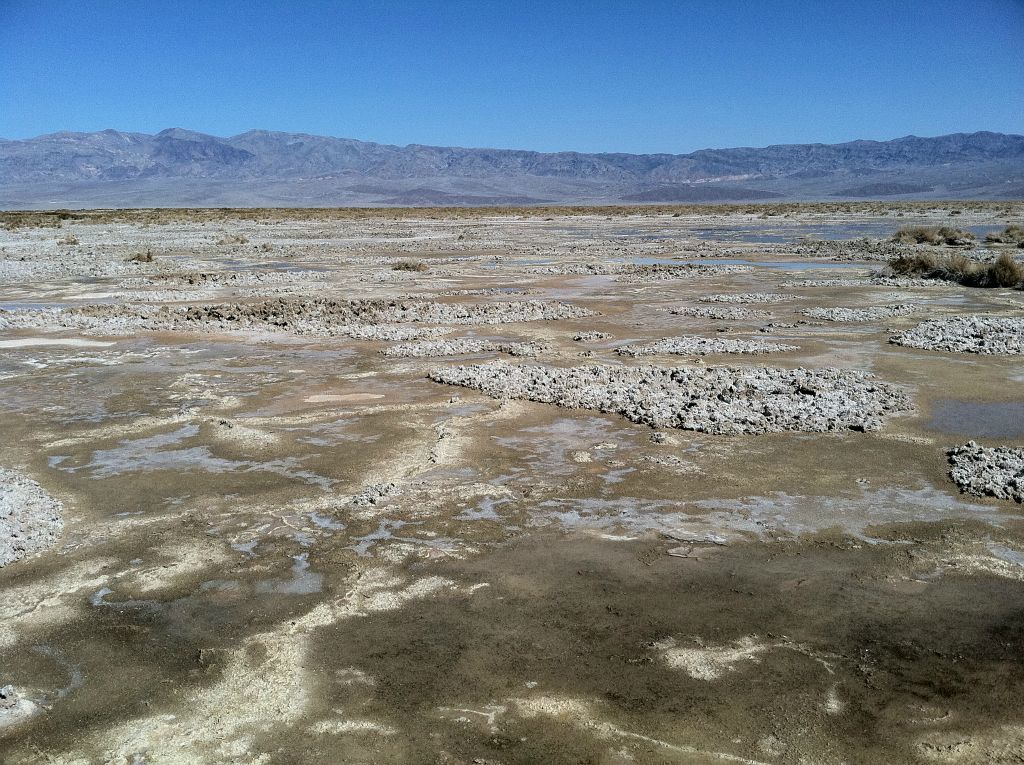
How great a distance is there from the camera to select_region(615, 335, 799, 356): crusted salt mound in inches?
536

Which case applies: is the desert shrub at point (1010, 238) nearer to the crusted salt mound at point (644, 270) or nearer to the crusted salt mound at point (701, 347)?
the crusted salt mound at point (644, 270)

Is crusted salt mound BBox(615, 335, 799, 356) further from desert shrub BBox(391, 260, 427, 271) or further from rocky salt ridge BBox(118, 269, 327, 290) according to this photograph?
desert shrub BBox(391, 260, 427, 271)

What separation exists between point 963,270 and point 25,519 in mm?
23946

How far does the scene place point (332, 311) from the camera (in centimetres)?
1792

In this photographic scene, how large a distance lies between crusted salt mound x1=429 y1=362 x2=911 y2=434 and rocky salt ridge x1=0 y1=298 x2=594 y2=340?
4.51m

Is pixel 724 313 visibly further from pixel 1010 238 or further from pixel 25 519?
pixel 1010 238

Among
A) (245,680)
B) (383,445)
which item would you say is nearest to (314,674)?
(245,680)

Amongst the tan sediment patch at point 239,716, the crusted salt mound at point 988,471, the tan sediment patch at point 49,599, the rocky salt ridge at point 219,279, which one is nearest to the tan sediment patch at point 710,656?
the tan sediment patch at point 239,716

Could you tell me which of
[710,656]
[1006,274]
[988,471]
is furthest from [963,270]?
[710,656]

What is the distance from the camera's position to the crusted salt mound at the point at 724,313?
1728 centimetres

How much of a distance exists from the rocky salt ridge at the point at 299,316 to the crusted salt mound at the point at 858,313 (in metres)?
4.92

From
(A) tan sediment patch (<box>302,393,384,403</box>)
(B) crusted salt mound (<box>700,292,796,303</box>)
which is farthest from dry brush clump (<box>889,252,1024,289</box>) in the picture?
(A) tan sediment patch (<box>302,393,384,403</box>)

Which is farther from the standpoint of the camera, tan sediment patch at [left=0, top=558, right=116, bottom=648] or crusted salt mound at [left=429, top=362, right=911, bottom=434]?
crusted salt mound at [left=429, top=362, right=911, bottom=434]

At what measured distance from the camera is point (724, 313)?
1766 cm
